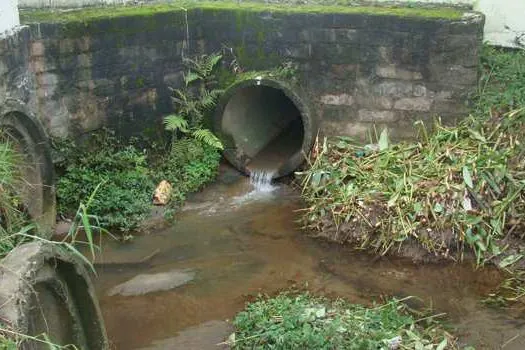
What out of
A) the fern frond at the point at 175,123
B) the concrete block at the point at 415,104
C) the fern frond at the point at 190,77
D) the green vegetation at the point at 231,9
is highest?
the green vegetation at the point at 231,9

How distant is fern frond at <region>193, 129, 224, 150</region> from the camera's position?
8.61m

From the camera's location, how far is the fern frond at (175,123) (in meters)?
8.49

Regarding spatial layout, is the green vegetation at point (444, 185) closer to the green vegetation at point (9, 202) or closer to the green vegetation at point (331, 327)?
the green vegetation at point (331, 327)

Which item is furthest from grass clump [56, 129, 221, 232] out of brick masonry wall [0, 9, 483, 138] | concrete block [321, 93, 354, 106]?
concrete block [321, 93, 354, 106]

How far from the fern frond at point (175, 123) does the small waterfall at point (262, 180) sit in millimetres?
1141

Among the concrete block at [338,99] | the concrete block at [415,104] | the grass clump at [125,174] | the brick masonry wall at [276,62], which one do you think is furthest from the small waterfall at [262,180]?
the concrete block at [415,104]

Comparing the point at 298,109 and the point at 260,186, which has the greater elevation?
the point at 298,109

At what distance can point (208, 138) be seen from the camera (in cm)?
862

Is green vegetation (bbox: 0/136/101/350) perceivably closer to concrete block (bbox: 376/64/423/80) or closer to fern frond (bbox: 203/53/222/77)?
fern frond (bbox: 203/53/222/77)

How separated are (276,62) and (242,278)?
334cm

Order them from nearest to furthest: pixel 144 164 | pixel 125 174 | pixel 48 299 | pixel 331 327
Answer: pixel 48 299 → pixel 331 327 → pixel 125 174 → pixel 144 164

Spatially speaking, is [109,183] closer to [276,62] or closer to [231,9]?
[276,62]

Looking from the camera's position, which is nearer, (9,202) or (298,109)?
(9,202)

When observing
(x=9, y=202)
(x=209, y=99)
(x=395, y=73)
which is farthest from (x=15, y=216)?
(x=395, y=73)
